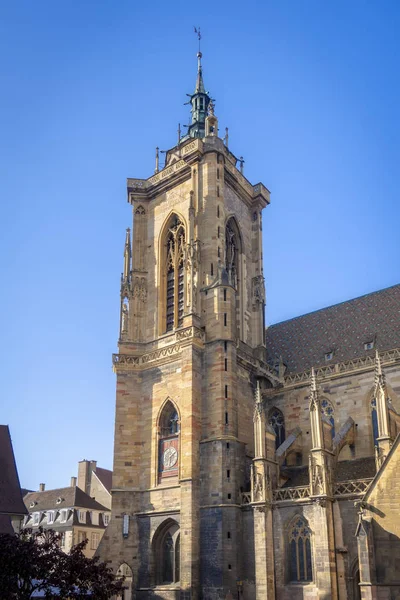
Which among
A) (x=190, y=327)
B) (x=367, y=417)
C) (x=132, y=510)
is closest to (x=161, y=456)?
(x=132, y=510)

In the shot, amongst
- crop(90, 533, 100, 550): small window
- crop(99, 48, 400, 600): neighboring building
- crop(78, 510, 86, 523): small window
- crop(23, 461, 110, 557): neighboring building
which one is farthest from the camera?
crop(90, 533, 100, 550): small window

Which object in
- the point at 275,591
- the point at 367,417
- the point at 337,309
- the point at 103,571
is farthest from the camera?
the point at 337,309

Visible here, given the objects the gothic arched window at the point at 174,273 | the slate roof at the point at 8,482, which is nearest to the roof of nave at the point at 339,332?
the gothic arched window at the point at 174,273

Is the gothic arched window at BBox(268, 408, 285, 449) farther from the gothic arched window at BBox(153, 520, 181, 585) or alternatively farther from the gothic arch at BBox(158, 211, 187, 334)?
the gothic arched window at BBox(153, 520, 181, 585)

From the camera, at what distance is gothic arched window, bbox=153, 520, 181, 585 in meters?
27.9

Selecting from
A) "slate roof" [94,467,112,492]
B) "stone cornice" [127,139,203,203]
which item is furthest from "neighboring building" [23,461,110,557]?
"stone cornice" [127,139,203,203]

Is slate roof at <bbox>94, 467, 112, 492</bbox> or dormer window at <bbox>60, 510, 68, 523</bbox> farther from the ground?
slate roof at <bbox>94, 467, 112, 492</bbox>

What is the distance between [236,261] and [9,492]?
16200mm

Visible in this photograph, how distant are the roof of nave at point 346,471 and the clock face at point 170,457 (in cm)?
474

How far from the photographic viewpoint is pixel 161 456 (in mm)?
29922

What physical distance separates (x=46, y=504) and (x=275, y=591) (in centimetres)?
3062

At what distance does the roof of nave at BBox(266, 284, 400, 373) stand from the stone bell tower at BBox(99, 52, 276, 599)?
2386 millimetres

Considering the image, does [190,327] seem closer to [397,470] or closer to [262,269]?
[262,269]

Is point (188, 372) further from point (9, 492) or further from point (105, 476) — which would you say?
point (105, 476)
